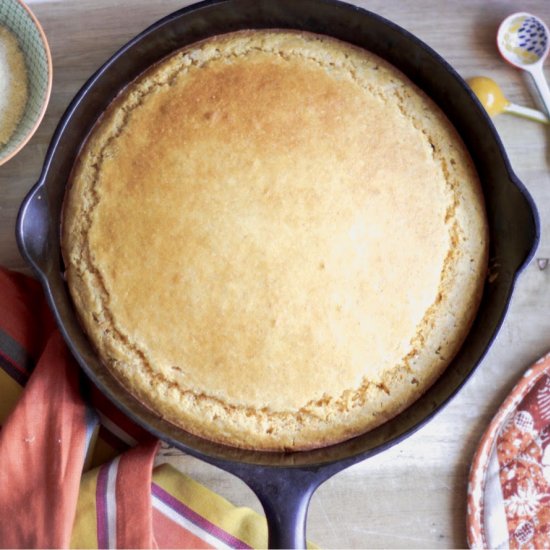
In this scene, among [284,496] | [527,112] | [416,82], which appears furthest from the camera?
[527,112]

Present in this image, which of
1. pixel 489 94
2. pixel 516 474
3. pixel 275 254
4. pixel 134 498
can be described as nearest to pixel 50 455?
pixel 134 498

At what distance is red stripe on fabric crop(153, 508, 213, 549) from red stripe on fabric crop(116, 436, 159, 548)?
0.10 feet

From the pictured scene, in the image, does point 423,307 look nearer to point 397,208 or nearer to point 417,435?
point 397,208

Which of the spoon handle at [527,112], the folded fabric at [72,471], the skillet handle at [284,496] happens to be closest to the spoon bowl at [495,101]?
the spoon handle at [527,112]

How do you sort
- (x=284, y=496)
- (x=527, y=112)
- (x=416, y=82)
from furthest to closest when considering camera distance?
(x=527, y=112) → (x=416, y=82) → (x=284, y=496)

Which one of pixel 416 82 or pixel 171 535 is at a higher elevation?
pixel 416 82

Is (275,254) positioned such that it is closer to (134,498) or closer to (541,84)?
(134,498)

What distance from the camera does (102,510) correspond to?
1194 mm

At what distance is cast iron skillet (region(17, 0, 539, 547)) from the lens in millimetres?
1005

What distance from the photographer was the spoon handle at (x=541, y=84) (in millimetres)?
1248

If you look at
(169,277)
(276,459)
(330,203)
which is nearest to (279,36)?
(330,203)

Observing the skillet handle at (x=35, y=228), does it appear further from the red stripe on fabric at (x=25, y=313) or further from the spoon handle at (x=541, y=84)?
the spoon handle at (x=541, y=84)

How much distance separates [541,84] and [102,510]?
107cm

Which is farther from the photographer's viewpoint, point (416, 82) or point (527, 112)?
point (527, 112)
